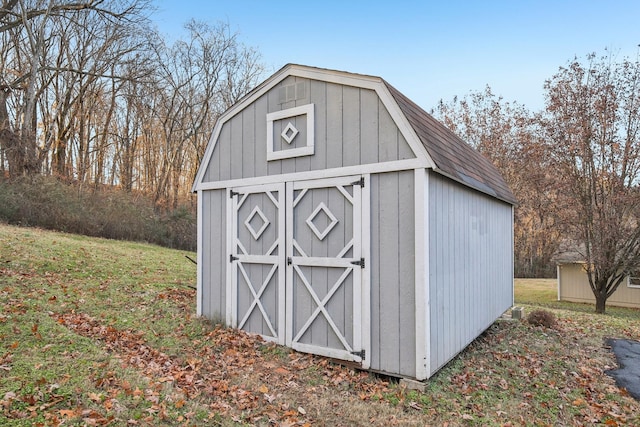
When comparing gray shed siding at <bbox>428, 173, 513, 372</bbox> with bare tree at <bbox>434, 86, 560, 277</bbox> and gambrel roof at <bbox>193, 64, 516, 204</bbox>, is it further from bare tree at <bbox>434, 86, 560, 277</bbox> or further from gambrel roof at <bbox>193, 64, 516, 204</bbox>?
bare tree at <bbox>434, 86, 560, 277</bbox>

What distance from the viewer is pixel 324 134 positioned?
5.05 metres

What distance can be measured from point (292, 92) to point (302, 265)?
7.96ft

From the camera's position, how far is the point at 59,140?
17.8 m

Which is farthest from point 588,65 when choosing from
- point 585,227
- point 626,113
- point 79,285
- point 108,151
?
point 108,151

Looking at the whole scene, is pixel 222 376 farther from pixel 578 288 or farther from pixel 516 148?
pixel 578 288

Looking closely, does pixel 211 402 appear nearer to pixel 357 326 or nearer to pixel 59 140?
pixel 357 326

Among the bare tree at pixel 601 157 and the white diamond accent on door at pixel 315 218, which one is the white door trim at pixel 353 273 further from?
the bare tree at pixel 601 157

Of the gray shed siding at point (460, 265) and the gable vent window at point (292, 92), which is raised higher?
the gable vent window at point (292, 92)

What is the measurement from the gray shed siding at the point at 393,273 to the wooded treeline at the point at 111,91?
609 inches

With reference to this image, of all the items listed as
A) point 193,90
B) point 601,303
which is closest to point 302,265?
point 601,303

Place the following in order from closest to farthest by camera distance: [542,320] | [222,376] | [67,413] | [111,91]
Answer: [67,413] → [222,376] → [542,320] → [111,91]

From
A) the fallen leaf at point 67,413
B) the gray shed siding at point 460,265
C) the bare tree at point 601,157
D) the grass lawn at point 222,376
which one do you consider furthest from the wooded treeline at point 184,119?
the fallen leaf at point 67,413

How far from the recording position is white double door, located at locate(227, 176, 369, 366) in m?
4.72

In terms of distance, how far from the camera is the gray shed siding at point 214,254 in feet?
20.0
